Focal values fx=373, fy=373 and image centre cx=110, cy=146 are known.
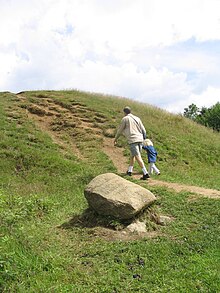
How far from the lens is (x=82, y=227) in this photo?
248 inches

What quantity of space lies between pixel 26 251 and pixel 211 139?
14.4m

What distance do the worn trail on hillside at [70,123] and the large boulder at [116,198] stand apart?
5.52 m

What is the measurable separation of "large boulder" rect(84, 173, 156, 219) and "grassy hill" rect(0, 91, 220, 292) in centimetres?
21

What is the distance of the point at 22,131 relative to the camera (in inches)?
556

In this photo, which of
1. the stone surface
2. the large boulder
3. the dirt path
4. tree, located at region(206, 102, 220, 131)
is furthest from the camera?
tree, located at region(206, 102, 220, 131)

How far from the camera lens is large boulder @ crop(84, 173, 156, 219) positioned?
19.9 feet

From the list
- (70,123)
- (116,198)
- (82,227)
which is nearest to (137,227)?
Answer: (116,198)

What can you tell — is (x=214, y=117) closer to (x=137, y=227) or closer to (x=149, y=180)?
(x=149, y=180)

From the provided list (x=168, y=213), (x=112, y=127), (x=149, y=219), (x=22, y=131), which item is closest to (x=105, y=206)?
(x=149, y=219)

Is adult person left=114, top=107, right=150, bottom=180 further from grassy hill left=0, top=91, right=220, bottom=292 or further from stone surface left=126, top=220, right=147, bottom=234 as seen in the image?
stone surface left=126, top=220, right=147, bottom=234

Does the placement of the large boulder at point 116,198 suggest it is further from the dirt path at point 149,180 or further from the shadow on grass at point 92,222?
the dirt path at point 149,180

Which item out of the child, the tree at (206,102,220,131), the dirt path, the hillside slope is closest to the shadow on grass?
the dirt path

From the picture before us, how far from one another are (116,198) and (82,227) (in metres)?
0.78

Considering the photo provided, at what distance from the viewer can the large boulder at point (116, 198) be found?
605cm
